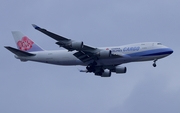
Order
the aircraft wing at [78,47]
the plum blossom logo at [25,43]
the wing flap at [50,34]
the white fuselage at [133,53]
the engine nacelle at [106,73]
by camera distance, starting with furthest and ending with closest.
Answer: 1. the plum blossom logo at [25,43]
2. the engine nacelle at [106,73]
3. the white fuselage at [133,53]
4. the aircraft wing at [78,47]
5. the wing flap at [50,34]

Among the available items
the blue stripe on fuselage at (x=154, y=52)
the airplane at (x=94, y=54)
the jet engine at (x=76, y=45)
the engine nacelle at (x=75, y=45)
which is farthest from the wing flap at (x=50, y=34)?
the blue stripe on fuselage at (x=154, y=52)

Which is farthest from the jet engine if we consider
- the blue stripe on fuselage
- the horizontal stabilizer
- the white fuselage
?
the horizontal stabilizer

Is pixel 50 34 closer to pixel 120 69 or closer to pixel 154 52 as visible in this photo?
pixel 154 52

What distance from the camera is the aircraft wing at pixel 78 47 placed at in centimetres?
6975

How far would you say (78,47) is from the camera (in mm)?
71312

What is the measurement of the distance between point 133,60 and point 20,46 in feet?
61.0

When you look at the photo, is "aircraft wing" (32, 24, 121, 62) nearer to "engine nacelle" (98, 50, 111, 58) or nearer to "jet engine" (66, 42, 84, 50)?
"jet engine" (66, 42, 84, 50)

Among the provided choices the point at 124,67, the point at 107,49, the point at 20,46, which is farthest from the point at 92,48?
the point at 20,46

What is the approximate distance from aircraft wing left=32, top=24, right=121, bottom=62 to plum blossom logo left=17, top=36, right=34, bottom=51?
9271 mm

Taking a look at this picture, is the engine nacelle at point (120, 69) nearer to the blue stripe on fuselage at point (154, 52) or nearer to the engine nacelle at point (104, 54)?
the blue stripe on fuselage at point (154, 52)

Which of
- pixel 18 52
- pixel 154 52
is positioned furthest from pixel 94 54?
pixel 18 52

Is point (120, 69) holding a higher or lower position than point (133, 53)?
lower

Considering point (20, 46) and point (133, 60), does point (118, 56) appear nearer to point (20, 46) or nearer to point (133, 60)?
point (133, 60)

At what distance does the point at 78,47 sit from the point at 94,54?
3.35 metres
